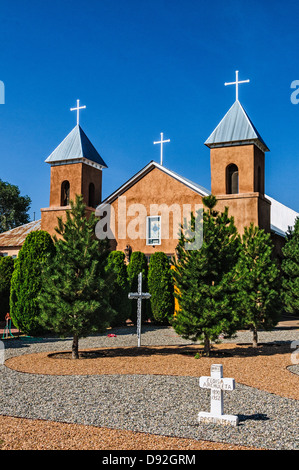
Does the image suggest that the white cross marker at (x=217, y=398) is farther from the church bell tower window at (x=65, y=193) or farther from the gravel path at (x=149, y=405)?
the church bell tower window at (x=65, y=193)

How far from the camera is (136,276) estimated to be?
22.7 meters

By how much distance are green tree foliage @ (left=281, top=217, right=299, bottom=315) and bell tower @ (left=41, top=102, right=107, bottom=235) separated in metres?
10.4

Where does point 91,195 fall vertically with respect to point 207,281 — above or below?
above

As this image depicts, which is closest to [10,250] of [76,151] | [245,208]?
[76,151]

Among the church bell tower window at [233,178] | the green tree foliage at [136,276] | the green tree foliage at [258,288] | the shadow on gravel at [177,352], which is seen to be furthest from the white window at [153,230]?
the shadow on gravel at [177,352]

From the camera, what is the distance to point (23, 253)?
60.9 feet

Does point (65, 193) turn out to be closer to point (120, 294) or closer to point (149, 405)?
point (120, 294)

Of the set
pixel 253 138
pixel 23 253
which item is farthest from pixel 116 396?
pixel 253 138

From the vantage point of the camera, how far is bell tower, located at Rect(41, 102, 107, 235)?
2512cm

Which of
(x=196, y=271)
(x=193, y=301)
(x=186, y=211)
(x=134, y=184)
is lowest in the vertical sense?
(x=193, y=301)

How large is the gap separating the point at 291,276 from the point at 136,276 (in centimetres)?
745

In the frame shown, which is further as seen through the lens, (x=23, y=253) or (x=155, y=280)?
(x=155, y=280)
